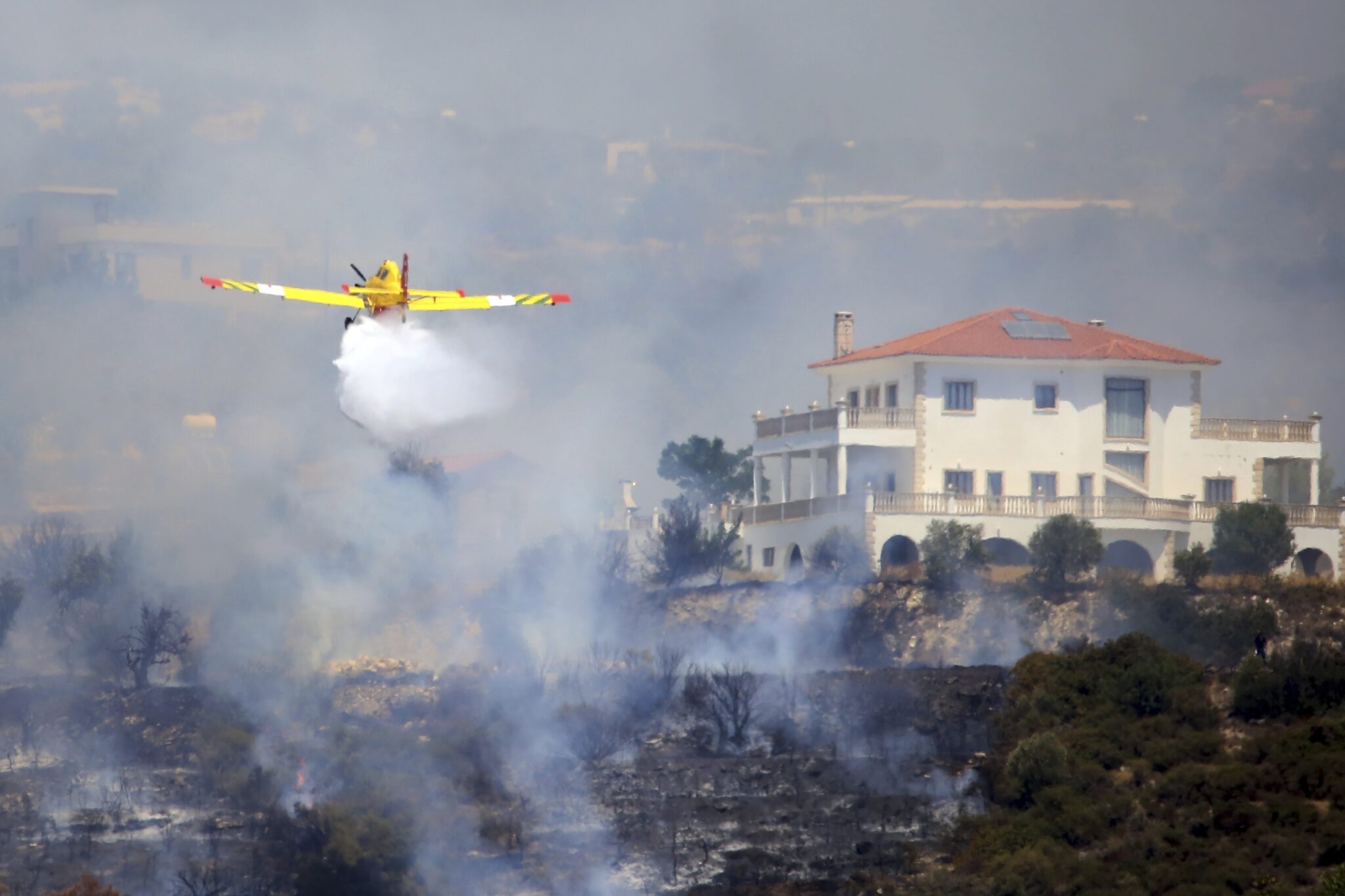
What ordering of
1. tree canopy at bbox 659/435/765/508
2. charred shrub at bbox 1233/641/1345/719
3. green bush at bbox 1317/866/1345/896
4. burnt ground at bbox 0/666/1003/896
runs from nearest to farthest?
green bush at bbox 1317/866/1345/896
burnt ground at bbox 0/666/1003/896
charred shrub at bbox 1233/641/1345/719
tree canopy at bbox 659/435/765/508

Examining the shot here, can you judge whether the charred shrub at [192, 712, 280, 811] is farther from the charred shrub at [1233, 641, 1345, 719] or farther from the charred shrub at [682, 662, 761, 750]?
the charred shrub at [1233, 641, 1345, 719]

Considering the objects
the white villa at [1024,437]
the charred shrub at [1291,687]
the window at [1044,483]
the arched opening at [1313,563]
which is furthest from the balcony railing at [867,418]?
the charred shrub at [1291,687]

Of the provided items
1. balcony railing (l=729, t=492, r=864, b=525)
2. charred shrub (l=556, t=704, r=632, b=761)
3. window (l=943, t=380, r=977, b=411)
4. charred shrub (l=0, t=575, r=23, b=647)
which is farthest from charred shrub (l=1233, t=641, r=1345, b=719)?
charred shrub (l=0, t=575, r=23, b=647)

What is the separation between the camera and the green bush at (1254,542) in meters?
102

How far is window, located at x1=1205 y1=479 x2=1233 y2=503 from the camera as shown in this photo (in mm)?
109125

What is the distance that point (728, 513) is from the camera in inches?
4483

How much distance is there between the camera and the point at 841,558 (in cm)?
10438

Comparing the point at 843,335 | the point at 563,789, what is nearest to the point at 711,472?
the point at 843,335

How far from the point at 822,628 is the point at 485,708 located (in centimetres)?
1479

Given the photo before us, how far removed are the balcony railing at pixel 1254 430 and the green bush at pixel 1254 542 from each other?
7.02 meters

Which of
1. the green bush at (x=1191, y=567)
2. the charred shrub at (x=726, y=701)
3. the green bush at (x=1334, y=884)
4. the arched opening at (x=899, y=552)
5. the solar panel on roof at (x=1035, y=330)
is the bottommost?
the green bush at (x=1334, y=884)

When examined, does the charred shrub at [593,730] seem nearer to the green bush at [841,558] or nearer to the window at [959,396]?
the green bush at [841,558]

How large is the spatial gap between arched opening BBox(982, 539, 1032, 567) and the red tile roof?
8.04 metres

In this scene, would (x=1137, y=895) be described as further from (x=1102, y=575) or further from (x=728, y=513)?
(x=728, y=513)
